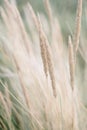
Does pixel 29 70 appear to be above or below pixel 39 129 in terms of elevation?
above

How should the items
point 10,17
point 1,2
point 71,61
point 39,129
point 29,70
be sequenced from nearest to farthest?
point 71,61
point 39,129
point 29,70
point 10,17
point 1,2

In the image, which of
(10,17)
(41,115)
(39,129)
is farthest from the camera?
(10,17)

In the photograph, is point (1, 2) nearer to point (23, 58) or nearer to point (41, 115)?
point (23, 58)

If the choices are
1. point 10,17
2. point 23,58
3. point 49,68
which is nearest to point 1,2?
point 10,17

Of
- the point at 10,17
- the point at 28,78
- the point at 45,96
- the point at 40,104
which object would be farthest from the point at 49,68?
the point at 10,17

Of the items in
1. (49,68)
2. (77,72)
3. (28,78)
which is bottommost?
(77,72)

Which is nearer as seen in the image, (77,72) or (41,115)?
(41,115)

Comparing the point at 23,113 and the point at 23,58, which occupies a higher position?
the point at 23,58

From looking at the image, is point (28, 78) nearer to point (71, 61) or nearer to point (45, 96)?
A: point (45, 96)

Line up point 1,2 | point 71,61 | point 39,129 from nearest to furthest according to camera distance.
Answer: point 71,61, point 39,129, point 1,2
